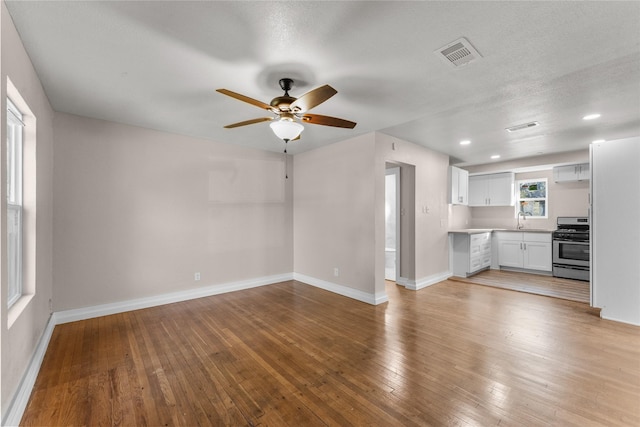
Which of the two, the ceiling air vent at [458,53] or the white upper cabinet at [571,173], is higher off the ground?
the ceiling air vent at [458,53]

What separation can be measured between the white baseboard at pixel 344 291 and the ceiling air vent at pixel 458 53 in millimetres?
3010

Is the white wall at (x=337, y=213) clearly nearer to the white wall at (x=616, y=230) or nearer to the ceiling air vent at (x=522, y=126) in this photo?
the ceiling air vent at (x=522, y=126)

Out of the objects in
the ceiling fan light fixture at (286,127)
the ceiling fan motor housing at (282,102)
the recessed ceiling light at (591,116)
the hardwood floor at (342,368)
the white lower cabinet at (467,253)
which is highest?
the recessed ceiling light at (591,116)

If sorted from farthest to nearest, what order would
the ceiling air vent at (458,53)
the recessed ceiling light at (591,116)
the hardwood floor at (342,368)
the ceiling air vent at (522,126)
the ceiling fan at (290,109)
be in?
the ceiling air vent at (522,126), the recessed ceiling light at (591,116), the ceiling fan at (290,109), the ceiling air vent at (458,53), the hardwood floor at (342,368)

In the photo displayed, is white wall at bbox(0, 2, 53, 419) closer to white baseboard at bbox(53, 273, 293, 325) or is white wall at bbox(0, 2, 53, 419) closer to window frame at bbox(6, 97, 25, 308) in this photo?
window frame at bbox(6, 97, 25, 308)

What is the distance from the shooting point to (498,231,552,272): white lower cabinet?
570cm

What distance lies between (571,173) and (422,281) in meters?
3.93

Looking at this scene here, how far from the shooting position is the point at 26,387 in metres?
1.97

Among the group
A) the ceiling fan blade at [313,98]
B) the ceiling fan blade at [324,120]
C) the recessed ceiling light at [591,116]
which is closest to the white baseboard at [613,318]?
the recessed ceiling light at [591,116]

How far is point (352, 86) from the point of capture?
265 cm

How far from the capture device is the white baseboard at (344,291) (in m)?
4.06

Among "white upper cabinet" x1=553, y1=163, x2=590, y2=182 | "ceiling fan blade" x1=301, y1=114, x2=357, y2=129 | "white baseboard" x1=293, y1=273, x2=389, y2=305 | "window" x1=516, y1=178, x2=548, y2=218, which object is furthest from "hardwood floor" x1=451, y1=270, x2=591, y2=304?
"ceiling fan blade" x1=301, y1=114, x2=357, y2=129

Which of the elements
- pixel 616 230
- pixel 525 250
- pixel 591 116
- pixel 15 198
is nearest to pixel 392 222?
pixel 525 250

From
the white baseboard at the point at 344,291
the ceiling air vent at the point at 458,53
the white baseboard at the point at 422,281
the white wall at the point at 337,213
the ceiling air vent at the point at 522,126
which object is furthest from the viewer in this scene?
the white baseboard at the point at 422,281
